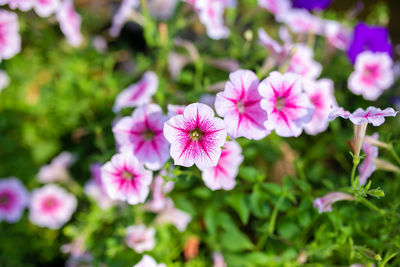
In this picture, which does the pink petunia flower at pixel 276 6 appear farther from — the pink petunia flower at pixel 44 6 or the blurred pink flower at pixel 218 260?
the blurred pink flower at pixel 218 260

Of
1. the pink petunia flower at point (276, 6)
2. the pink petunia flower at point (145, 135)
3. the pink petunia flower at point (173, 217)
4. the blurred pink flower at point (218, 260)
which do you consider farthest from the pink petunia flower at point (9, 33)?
the blurred pink flower at point (218, 260)

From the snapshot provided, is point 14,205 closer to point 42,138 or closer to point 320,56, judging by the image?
point 42,138

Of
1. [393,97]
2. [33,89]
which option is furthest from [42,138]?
[393,97]

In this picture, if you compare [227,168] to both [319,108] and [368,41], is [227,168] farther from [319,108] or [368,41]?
[368,41]

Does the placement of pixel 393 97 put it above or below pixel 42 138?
above

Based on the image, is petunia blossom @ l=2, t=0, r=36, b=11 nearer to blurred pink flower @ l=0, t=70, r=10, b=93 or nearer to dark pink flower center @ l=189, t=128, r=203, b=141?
blurred pink flower @ l=0, t=70, r=10, b=93

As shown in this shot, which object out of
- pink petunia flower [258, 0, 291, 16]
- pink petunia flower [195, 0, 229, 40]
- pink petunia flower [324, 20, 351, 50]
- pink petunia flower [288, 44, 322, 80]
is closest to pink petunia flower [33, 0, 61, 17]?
pink petunia flower [195, 0, 229, 40]
